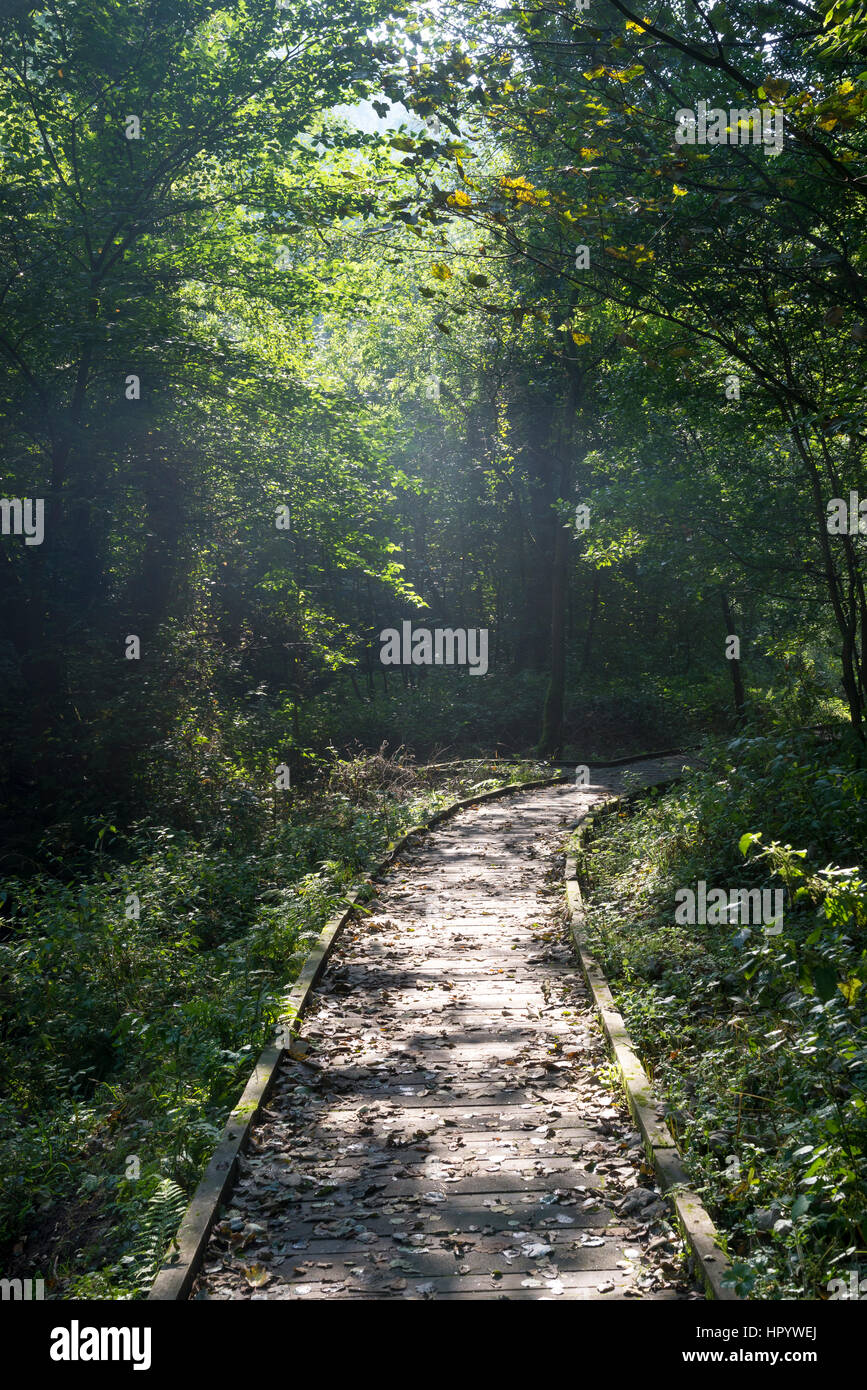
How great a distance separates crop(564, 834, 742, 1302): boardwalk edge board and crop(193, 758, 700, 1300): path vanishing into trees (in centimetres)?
10

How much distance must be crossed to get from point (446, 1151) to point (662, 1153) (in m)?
1.10

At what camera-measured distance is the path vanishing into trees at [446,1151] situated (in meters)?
3.87

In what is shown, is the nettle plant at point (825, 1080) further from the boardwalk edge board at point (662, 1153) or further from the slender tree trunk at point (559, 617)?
the slender tree trunk at point (559, 617)

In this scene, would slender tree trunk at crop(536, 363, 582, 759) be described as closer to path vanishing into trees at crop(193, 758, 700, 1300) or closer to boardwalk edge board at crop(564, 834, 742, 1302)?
path vanishing into trees at crop(193, 758, 700, 1300)

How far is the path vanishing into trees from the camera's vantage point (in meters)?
3.87

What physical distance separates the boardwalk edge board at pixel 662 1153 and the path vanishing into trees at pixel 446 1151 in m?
0.10

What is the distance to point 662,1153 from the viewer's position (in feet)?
14.8

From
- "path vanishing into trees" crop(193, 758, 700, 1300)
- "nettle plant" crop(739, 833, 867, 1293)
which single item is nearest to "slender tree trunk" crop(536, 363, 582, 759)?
"path vanishing into trees" crop(193, 758, 700, 1300)

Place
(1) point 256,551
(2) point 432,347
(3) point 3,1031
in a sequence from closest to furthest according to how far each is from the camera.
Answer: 1. (3) point 3,1031
2. (1) point 256,551
3. (2) point 432,347

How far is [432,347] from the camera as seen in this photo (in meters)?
31.0

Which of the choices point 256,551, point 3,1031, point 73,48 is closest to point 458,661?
point 256,551

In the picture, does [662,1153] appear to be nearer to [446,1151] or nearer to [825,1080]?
[825,1080]
